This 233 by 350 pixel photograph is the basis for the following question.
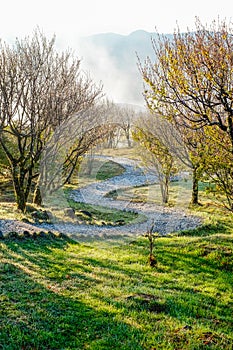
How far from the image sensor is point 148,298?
22.9ft

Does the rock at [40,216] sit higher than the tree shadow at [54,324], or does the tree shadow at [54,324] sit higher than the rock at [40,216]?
the rock at [40,216]

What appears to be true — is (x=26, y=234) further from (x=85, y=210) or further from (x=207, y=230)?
(x=85, y=210)

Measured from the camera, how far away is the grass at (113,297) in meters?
5.35

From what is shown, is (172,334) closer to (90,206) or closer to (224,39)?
(224,39)

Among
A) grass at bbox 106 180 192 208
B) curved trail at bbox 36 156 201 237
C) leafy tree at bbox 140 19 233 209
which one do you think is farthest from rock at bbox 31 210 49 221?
grass at bbox 106 180 192 208

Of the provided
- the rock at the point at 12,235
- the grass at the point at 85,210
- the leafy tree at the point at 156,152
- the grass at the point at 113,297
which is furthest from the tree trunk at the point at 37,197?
the grass at the point at 113,297

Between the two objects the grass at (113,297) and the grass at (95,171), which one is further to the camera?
the grass at (95,171)

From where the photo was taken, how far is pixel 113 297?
22.9 ft

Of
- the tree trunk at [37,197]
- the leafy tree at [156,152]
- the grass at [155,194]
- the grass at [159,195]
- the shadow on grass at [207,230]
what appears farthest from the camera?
the grass at [155,194]

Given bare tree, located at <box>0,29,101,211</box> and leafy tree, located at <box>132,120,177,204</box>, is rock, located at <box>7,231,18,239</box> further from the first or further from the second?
leafy tree, located at <box>132,120,177,204</box>

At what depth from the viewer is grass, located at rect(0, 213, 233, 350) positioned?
17.5 feet

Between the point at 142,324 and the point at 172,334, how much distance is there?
1.77 feet

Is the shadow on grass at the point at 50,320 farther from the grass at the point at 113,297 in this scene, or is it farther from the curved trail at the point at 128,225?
the curved trail at the point at 128,225

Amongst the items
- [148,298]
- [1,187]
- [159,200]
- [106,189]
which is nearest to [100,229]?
[148,298]
